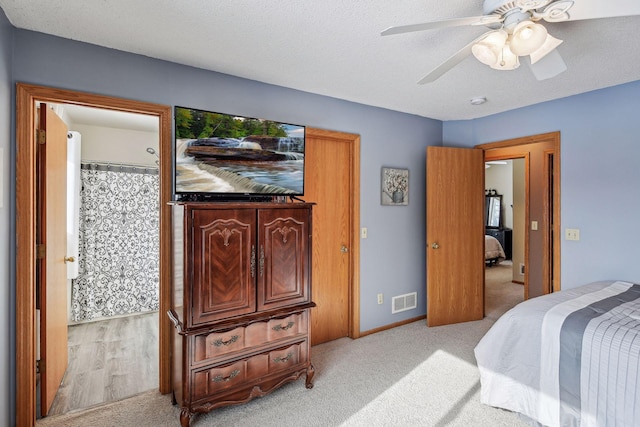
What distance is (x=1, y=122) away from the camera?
5.90ft

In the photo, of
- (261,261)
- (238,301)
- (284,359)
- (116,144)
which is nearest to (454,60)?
(261,261)

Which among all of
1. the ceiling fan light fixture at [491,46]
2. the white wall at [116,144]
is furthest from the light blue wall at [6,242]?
the ceiling fan light fixture at [491,46]

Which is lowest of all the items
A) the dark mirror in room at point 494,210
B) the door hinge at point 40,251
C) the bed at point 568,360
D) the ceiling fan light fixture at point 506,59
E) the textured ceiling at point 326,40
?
the bed at point 568,360

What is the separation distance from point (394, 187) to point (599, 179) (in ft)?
5.86

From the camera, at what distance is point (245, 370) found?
2.24 m

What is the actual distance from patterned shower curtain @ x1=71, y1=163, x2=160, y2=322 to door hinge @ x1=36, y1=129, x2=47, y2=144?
1.97 m

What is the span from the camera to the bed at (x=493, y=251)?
7.10 m

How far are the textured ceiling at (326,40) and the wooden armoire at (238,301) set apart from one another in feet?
3.39

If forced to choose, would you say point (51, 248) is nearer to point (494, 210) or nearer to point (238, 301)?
point (238, 301)

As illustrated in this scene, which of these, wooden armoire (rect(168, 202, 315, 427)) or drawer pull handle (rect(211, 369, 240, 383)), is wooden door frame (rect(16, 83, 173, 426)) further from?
drawer pull handle (rect(211, 369, 240, 383))

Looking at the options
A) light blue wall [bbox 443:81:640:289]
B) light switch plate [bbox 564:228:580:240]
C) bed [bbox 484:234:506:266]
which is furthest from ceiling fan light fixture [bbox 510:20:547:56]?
bed [bbox 484:234:506:266]

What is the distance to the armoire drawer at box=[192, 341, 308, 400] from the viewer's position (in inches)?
82.1

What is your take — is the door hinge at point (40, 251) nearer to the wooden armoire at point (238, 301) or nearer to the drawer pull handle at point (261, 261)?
the wooden armoire at point (238, 301)

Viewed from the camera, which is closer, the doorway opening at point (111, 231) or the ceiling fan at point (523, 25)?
the ceiling fan at point (523, 25)
